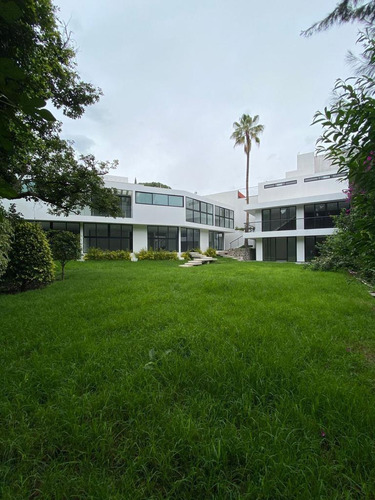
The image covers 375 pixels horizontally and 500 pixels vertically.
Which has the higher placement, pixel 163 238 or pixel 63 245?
pixel 163 238

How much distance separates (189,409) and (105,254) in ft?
60.6

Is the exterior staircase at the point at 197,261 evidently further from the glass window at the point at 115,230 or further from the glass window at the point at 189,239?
the glass window at the point at 115,230

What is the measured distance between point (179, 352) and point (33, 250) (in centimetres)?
666

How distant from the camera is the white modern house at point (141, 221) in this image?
737 inches

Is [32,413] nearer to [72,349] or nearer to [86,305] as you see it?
[72,349]

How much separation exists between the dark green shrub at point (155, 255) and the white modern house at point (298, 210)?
7.42m

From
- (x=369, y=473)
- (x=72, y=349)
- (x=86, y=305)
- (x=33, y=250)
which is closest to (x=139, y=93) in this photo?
(x=33, y=250)

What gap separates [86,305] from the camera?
192 inches

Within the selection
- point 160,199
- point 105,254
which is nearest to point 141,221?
point 160,199

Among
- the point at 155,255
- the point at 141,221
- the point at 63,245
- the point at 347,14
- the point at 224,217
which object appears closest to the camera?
the point at 347,14

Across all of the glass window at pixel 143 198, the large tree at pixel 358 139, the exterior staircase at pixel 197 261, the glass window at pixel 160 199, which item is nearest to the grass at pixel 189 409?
the large tree at pixel 358 139

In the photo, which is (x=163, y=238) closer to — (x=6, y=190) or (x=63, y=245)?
(x=63, y=245)

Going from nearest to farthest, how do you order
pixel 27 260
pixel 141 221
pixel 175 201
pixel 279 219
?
pixel 27 260
pixel 279 219
pixel 141 221
pixel 175 201

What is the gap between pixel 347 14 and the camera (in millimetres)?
2717
